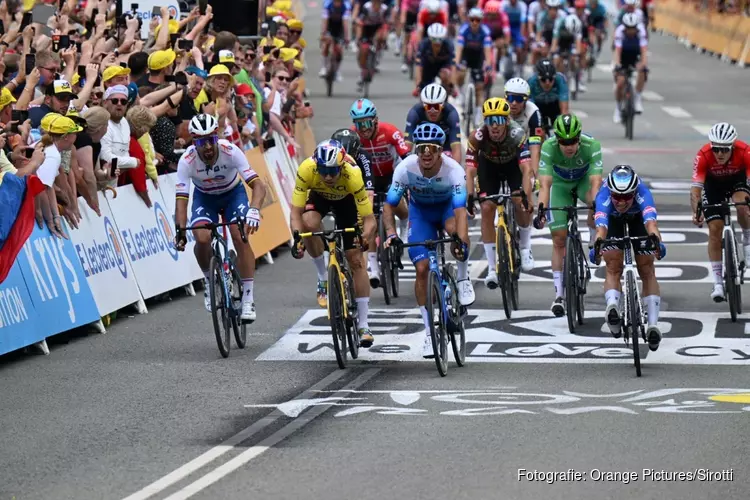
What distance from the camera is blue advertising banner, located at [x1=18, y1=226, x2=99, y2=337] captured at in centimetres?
1429

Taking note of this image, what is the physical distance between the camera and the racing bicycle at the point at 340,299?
519 inches

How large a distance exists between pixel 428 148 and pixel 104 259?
380 centimetres

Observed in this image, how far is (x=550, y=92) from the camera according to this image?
21750 millimetres

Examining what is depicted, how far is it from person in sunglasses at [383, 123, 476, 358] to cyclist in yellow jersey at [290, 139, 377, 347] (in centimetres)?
28

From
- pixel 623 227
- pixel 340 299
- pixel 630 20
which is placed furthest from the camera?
pixel 630 20

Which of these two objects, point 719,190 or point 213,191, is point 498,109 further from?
point 213,191

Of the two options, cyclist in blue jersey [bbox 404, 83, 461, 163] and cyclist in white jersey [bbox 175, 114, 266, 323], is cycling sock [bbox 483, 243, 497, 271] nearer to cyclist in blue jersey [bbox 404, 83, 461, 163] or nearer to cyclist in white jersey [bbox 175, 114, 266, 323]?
cyclist in blue jersey [bbox 404, 83, 461, 163]

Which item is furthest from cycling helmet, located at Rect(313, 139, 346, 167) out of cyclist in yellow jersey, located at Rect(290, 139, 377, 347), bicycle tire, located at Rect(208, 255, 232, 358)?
bicycle tire, located at Rect(208, 255, 232, 358)

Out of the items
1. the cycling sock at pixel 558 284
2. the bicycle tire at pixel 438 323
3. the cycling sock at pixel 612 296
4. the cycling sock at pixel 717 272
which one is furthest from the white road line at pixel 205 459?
the cycling sock at pixel 717 272

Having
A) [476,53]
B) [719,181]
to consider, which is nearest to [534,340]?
[719,181]

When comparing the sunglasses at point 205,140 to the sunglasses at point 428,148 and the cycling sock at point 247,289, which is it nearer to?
the cycling sock at point 247,289

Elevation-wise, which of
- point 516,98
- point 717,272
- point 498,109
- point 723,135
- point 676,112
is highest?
point 498,109

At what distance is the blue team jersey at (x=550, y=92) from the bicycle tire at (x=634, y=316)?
8759 millimetres

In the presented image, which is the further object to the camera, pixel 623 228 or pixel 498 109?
pixel 498 109
